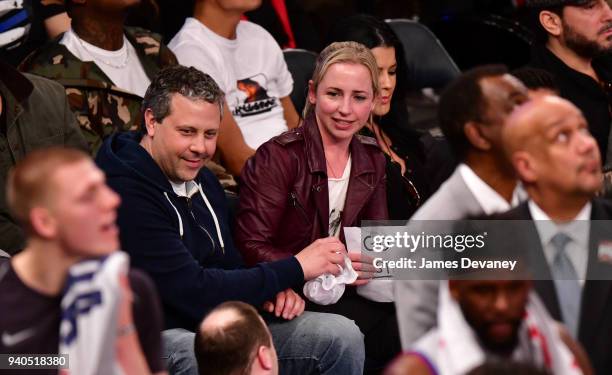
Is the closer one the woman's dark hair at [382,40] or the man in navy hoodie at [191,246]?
the man in navy hoodie at [191,246]

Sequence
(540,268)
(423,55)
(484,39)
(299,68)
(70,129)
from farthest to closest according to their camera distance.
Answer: (484,39) → (423,55) → (299,68) → (70,129) → (540,268)

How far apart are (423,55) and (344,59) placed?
143 cm

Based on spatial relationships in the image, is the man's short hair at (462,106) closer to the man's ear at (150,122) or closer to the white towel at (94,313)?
the white towel at (94,313)

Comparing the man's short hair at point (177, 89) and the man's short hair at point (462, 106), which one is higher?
the man's short hair at point (462, 106)

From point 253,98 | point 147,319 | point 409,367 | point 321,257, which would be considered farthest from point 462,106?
point 253,98

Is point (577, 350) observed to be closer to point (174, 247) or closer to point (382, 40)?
point (174, 247)

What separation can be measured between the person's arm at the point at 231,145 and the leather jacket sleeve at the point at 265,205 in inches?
22.9

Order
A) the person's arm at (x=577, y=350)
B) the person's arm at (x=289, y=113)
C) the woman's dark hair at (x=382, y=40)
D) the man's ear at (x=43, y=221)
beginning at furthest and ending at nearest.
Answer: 1. the person's arm at (x=289, y=113)
2. the woman's dark hair at (x=382, y=40)
3. the person's arm at (x=577, y=350)
4. the man's ear at (x=43, y=221)

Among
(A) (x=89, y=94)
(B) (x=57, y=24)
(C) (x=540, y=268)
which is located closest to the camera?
(C) (x=540, y=268)

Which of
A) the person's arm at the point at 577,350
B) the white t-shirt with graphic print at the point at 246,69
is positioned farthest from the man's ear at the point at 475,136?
the white t-shirt with graphic print at the point at 246,69

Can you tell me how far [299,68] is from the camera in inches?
160

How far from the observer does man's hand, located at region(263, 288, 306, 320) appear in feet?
9.35

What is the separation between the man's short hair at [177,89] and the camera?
2.77 meters

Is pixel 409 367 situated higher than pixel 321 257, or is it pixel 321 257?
pixel 409 367
